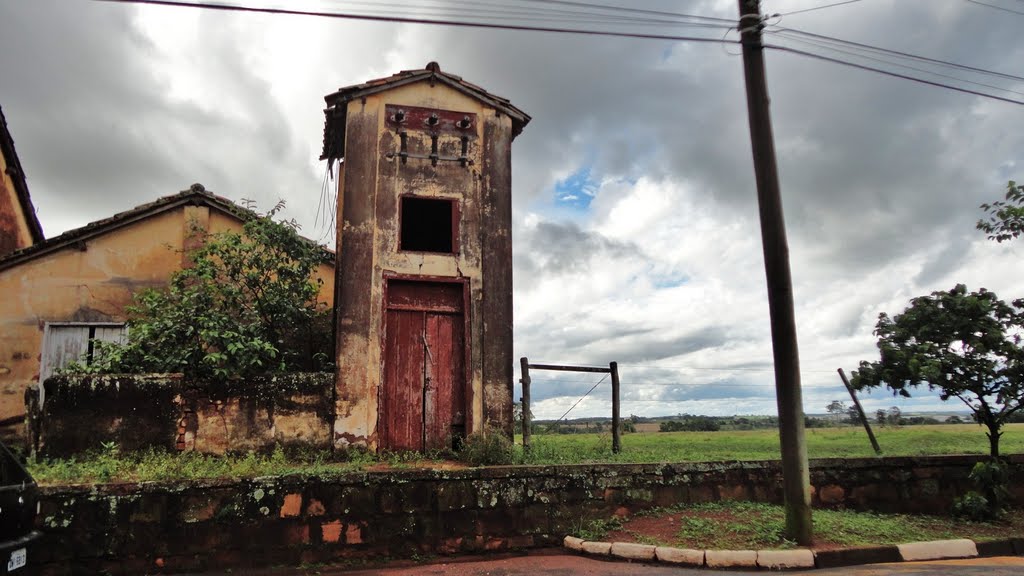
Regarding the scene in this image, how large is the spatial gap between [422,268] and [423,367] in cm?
Answer: 172

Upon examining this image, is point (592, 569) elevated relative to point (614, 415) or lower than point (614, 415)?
lower

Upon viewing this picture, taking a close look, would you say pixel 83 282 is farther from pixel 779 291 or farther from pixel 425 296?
pixel 779 291

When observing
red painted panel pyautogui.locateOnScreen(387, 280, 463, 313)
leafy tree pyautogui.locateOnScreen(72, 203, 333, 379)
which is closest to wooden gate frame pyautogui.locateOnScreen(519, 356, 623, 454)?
red painted panel pyautogui.locateOnScreen(387, 280, 463, 313)

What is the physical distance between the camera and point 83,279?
44.0 feet

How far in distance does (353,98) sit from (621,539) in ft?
27.9

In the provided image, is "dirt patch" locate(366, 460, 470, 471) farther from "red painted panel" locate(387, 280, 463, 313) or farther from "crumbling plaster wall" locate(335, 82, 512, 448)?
"red painted panel" locate(387, 280, 463, 313)

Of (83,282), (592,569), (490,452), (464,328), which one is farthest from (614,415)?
(83,282)

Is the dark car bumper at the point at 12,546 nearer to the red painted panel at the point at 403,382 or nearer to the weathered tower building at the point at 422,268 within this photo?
the weathered tower building at the point at 422,268

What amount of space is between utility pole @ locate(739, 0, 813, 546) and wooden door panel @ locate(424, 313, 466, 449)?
17.3ft

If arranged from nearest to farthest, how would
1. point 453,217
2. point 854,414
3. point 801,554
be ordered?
point 801,554, point 453,217, point 854,414

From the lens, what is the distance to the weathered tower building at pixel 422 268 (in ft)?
34.0

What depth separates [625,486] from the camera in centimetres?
812

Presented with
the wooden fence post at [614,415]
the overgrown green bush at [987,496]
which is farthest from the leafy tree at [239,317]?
the overgrown green bush at [987,496]

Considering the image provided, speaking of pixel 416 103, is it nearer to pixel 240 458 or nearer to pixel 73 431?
pixel 240 458
